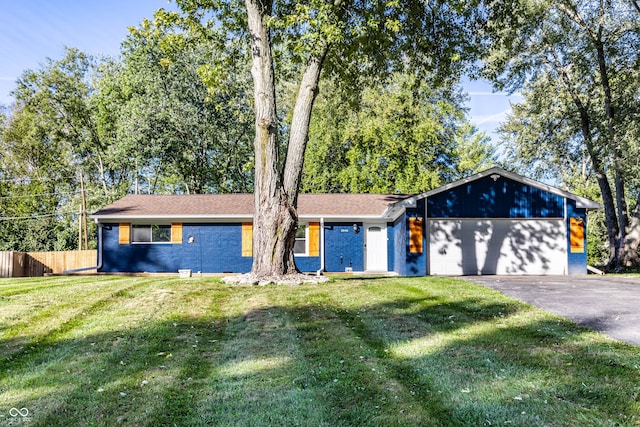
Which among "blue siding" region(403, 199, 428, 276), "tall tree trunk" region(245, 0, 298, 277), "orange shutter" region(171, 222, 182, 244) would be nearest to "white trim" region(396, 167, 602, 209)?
"blue siding" region(403, 199, 428, 276)

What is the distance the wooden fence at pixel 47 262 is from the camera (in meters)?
21.4

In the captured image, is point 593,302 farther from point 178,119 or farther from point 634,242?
point 178,119

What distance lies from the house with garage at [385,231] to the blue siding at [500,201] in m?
0.03

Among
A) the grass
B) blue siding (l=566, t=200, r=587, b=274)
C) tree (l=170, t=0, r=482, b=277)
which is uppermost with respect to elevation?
tree (l=170, t=0, r=482, b=277)

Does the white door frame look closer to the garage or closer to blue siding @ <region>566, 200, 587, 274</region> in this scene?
the garage

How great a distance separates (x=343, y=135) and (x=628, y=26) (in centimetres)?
1529

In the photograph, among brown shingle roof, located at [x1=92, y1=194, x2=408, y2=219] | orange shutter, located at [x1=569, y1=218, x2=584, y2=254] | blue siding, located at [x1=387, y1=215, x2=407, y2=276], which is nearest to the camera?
orange shutter, located at [x1=569, y1=218, x2=584, y2=254]

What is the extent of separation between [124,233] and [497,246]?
1378cm

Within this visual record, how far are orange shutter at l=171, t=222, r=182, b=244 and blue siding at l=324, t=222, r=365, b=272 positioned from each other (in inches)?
221

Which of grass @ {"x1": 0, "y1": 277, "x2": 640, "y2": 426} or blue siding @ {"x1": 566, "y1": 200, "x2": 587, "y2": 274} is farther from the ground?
blue siding @ {"x1": 566, "y1": 200, "x2": 587, "y2": 274}

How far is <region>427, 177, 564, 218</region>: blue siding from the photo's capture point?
53.1 ft

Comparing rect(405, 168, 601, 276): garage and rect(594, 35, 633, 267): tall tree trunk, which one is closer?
rect(405, 168, 601, 276): garage

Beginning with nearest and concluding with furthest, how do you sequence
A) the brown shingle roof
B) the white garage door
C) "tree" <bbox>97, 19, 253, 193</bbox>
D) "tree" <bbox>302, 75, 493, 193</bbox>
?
the white garage door
the brown shingle roof
"tree" <bbox>97, 19, 253, 193</bbox>
"tree" <bbox>302, 75, 493, 193</bbox>

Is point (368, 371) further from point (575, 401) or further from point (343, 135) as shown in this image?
point (343, 135)
